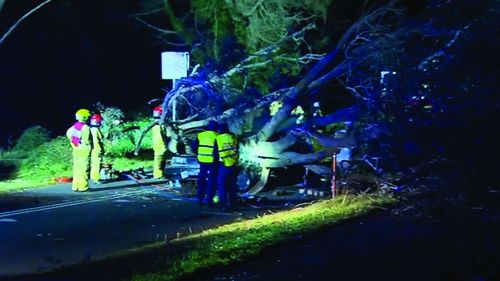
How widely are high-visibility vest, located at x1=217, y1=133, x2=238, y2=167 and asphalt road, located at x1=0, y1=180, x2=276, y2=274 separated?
38.1 inches

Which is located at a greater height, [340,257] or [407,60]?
[407,60]

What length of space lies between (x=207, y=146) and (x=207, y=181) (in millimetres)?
716

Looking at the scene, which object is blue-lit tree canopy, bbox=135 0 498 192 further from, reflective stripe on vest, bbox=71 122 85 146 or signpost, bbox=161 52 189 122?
reflective stripe on vest, bbox=71 122 85 146

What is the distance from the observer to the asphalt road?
955 cm

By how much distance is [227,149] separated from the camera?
13.4m

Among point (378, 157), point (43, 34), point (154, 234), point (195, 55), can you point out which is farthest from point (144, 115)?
point (378, 157)

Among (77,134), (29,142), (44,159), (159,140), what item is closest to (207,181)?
(77,134)

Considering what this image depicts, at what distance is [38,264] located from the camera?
8859mm

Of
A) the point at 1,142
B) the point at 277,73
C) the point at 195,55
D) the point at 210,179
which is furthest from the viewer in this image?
the point at 1,142

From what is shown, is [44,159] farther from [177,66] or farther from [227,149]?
[227,149]

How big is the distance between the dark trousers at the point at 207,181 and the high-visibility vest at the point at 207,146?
12 cm

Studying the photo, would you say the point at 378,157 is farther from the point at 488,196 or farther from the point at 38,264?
the point at 38,264

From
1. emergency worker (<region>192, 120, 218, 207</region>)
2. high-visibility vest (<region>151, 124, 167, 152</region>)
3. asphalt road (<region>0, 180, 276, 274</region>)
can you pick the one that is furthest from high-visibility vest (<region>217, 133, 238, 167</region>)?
high-visibility vest (<region>151, 124, 167, 152</region>)

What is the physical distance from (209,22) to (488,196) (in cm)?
1484
